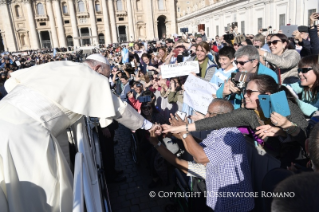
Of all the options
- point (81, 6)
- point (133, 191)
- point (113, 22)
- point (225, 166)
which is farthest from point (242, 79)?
point (81, 6)

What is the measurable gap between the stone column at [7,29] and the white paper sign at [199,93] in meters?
56.8

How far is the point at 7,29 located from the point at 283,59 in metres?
58.4

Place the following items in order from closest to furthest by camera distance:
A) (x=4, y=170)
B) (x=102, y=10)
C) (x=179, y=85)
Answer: (x=4, y=170)
(x=179, y=85)
(x=102, y=10)

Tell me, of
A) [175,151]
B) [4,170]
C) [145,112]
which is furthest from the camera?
[145,112]

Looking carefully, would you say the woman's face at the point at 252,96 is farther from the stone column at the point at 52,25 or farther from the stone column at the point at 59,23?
the stone column at the point at 52,25

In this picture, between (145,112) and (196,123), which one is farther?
(145,112)

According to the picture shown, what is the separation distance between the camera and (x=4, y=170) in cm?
163

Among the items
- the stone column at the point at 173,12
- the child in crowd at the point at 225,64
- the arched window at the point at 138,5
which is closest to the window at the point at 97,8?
the arched window at the point at 138,5

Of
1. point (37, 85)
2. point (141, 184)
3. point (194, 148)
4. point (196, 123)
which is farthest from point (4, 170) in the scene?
point (141, 184)

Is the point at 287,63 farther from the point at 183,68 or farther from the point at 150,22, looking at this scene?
the point at 150,22

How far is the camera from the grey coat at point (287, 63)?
342cm

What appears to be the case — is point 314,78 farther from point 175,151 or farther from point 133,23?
point 133,23

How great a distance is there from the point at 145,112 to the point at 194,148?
6.34 ft


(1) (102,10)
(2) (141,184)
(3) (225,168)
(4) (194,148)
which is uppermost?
(1) (102,10)
